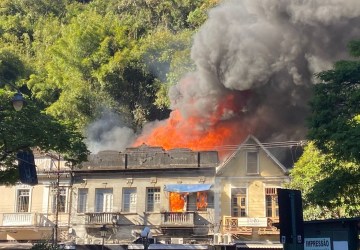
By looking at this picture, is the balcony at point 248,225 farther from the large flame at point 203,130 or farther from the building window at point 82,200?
the building window at point 82,200

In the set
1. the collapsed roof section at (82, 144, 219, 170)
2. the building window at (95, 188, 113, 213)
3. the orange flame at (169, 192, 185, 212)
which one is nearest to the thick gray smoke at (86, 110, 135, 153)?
the collapsed roof section at (82, 144, 219, 170)

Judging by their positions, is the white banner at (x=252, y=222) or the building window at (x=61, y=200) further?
the building window at (x=61, y=200)

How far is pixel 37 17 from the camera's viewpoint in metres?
84.2

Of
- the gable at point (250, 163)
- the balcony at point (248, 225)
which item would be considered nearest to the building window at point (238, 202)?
the balcony at point (248, 225)

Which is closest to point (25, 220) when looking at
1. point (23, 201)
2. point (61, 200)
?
point (23, 201)

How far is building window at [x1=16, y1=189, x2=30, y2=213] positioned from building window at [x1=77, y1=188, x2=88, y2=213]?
387 centimetres

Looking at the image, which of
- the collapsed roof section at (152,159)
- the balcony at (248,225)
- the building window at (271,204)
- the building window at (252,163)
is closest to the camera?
the balcony at (248,225)

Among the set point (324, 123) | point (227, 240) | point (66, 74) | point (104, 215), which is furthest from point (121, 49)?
point (324, 123)

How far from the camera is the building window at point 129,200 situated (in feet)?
145

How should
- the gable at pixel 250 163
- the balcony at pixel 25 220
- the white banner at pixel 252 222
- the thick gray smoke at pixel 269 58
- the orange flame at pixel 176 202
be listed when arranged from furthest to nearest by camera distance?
the thick gray smoke at pixel 269 58 < the balcony at pixel 25 220 < the orange flame at pixel 176 202 < the gable at pixel 250 163 < the white banner at pixel 252 222

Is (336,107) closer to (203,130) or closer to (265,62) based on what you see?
(265,62)

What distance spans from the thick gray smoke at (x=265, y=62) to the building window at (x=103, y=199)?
38.1 feet

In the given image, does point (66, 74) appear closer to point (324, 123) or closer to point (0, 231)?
point (0, 231)

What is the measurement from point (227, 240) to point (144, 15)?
40131 mm
